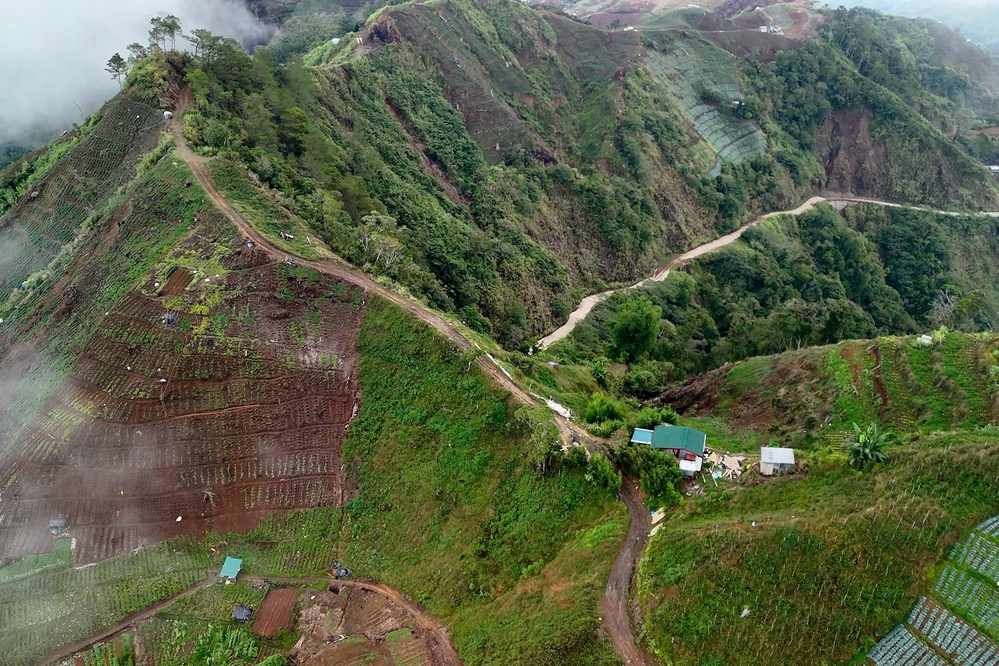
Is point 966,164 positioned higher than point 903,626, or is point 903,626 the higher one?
point 903,626

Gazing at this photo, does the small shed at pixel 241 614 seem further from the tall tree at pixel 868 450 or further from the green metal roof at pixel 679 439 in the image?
the tall tree at pixel 868 450

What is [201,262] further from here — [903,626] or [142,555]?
[903,626]

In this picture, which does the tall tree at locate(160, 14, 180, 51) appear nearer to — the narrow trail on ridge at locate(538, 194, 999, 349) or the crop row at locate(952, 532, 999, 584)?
the narrow trail on ridge at locate(538, 194, 999, 349)

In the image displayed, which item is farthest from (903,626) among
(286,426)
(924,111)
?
(924,111)

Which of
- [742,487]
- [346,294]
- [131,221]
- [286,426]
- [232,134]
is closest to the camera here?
[742,487]

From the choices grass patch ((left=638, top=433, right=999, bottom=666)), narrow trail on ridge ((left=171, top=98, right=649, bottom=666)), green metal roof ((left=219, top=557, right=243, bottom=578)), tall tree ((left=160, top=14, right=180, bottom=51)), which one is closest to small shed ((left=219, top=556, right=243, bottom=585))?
green metal roof ((left=219, top=557, right=243, bottom=578))

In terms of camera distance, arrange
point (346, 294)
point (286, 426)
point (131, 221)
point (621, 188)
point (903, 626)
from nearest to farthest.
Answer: point (903, 626), point (286, 426), point (346, 294), point (131, 221), point (621, 188)

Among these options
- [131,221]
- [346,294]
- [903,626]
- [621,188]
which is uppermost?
[131,221]

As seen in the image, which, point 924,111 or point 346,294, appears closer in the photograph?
point 346,294
